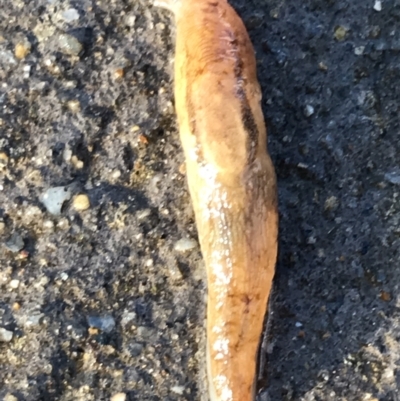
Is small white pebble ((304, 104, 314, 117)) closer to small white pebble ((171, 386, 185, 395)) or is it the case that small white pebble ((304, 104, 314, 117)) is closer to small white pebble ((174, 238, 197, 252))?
small white pebble ((174, 238, 197, 252))

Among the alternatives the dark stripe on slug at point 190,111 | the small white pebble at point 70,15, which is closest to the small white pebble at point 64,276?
the dark stripe on slug at point 190,111

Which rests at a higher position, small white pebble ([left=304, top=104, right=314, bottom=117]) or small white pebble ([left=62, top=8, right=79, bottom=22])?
small white pebble ([left=62, top=8, right=79, bottom=22])

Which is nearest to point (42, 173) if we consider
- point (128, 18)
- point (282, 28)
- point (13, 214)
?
point (13, 214)

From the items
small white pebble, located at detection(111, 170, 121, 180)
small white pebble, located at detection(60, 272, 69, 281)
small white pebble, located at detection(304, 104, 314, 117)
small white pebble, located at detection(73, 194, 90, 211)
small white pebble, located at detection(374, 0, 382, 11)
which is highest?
small white pebble, located at detection(374, 0, 382, 11)

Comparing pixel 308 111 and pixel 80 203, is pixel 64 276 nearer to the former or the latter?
pixel 80 203

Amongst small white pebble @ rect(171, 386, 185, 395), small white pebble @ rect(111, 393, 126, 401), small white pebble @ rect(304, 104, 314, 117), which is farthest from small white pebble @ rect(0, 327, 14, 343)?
small white pebble @ rect(304, 104, 314, 117)

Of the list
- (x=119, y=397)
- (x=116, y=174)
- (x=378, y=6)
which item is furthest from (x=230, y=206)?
(x=378, y=6)

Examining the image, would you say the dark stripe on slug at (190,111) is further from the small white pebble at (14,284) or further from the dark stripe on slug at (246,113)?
the small white pebble at (14,284)
